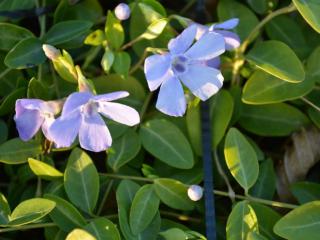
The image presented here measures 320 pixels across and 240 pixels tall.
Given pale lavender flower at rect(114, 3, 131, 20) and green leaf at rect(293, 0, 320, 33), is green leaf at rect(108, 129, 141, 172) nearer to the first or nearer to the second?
pale lavender flower at rect(114, 3, 131, 20)

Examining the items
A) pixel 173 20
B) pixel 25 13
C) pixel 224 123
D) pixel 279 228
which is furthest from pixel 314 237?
pixel 25 13

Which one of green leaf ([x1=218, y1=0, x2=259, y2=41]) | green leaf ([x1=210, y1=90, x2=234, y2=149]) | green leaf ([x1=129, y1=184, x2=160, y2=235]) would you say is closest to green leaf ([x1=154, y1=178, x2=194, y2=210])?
green leaf ([x1=129, y1=184, x2=160, y2=235])

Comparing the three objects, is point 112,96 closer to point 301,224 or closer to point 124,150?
point 124,150

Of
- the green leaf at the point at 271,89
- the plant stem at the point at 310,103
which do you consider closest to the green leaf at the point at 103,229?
the green leaf at the point at 271,89

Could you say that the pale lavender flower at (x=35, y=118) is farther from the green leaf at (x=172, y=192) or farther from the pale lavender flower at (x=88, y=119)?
the green leaf at (x=172, y=192)

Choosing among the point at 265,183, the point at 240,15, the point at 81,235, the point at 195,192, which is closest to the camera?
the point at 81,235

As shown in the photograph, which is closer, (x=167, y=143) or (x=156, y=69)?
(x=156, y=69)

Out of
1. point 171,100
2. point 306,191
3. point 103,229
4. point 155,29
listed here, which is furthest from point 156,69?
point 306,191
